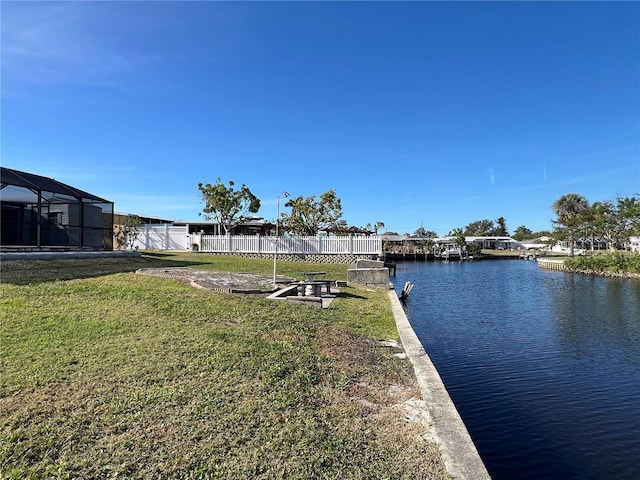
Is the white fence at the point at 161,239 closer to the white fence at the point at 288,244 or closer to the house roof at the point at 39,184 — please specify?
the white fence at the point at 288,244

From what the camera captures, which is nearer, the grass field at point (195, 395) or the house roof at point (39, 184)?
the grass field at point (195, 395)

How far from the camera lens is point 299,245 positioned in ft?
93.7

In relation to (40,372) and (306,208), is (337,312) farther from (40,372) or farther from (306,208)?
(306,208)

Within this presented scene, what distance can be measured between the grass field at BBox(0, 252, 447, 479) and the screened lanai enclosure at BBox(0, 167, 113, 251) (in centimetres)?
858

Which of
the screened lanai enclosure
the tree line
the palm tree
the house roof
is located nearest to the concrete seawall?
the screened lanai enclosure

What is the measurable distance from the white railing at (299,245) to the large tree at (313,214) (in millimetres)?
8924

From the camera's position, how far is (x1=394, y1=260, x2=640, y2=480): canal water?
14.8 ft

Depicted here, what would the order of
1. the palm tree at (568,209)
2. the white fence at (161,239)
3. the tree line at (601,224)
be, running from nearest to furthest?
the white fence at (161,239) < the tree line at (601,224) < the palm tree at (568,209)

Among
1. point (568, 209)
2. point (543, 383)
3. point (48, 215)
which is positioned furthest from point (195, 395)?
point (568, 209)

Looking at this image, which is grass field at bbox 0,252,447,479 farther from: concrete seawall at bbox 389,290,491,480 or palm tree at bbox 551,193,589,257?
palm tree at bbox 551,193,589,257

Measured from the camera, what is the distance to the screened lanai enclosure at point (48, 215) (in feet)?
45.4

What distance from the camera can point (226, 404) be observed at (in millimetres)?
3773

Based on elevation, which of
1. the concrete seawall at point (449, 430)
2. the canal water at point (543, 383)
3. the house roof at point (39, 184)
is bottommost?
Result: the canal water at point (543, 383)

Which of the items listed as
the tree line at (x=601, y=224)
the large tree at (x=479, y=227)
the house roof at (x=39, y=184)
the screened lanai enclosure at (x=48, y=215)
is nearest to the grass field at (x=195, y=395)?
the house roof at (x=39, y=184)
